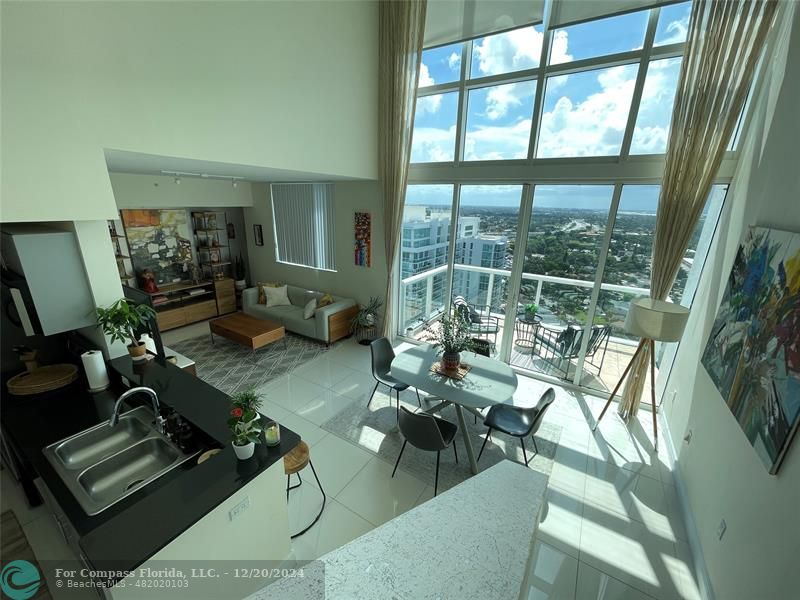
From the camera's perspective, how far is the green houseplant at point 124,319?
242 centimetres

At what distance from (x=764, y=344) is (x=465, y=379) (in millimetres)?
2009

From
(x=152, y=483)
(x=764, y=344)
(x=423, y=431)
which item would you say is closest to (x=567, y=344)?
(x=764, y=344)

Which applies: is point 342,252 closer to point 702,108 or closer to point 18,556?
point 18,556

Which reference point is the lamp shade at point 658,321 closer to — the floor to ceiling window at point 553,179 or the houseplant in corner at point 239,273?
the floor to ceiling window at point 553,179

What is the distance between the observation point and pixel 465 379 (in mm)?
3152

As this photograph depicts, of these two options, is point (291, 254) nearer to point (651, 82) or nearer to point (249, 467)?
point (249, 467)

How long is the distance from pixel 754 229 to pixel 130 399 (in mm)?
4493

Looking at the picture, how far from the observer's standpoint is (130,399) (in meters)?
2.31

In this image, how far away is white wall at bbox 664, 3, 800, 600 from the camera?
58.7 inches

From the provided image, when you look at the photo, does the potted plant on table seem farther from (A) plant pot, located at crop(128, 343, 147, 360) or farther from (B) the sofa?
(A) plant pot, located at crop(128, 343, 147, 360)

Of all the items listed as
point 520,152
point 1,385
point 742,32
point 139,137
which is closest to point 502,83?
point 520,152

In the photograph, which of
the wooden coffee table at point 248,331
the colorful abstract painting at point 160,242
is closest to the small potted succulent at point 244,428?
the wooden coffee table at point 248,331

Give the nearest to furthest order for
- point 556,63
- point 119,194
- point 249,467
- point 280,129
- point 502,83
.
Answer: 1. point 249,467
2. point 280,129
3. point 556,63
4. point 502,83
5. point 119,194

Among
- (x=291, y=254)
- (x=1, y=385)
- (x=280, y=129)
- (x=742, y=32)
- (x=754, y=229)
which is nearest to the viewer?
(x=754, y=229)
